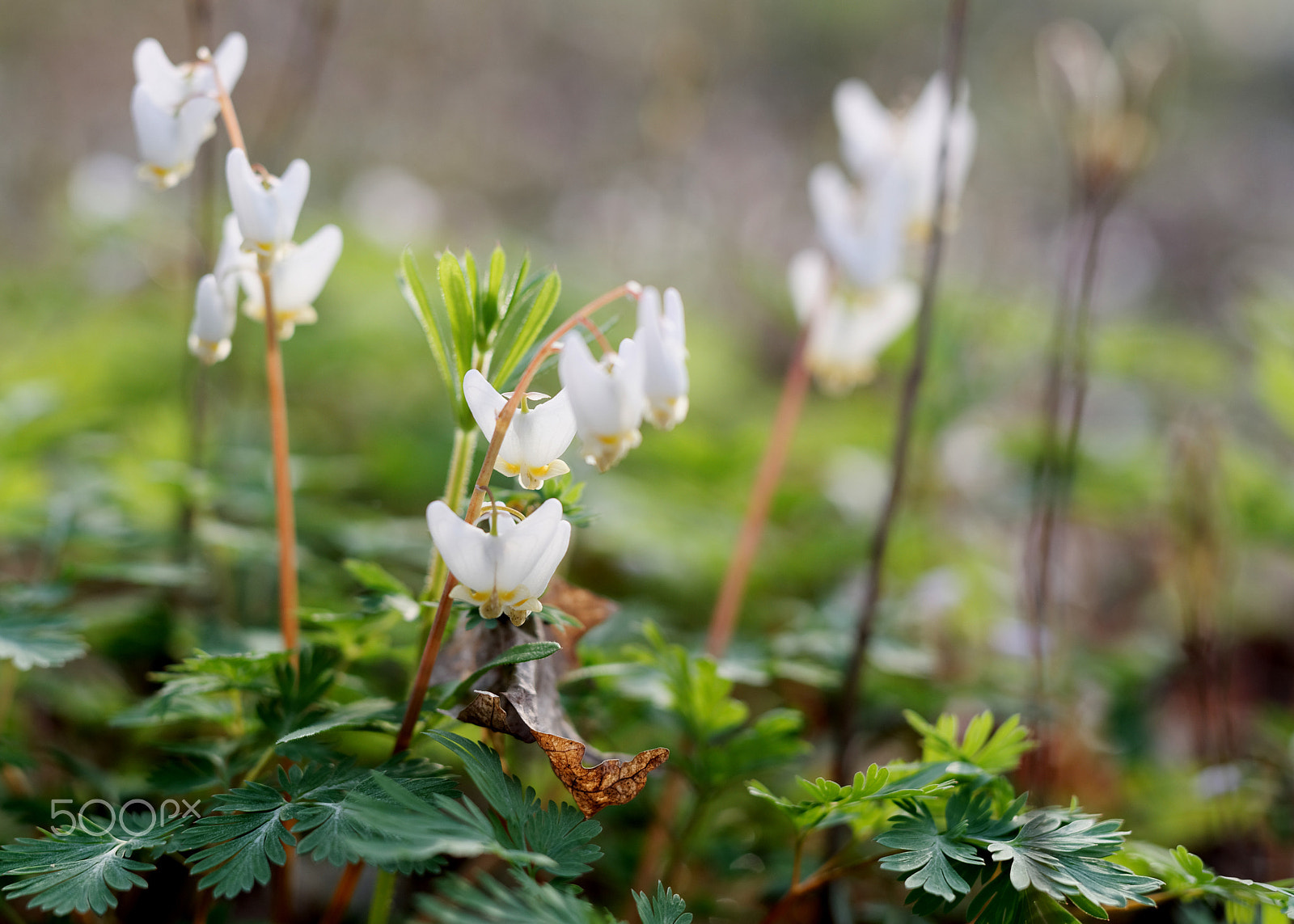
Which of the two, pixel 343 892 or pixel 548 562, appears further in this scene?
pixel 343 892

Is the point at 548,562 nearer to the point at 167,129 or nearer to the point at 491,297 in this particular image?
the point at 491,297

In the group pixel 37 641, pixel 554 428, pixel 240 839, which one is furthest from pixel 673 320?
pixel 37 641

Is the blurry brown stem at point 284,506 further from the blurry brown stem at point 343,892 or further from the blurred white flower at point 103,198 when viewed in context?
the blurred white flower at point 103,198

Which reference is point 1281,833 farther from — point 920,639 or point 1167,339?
point 1167,339

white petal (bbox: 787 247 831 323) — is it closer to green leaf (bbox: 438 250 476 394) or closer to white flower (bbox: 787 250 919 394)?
white flower (bbox: 787 250 919 394)

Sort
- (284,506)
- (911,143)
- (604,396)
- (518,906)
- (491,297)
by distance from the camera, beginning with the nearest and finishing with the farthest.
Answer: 1. (518,906)
2. (604,396)
3. (491,297)
4. (284,506)
5. (911,143)

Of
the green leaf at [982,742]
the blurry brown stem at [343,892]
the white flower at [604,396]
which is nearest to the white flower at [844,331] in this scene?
the green leaf at [982,742]

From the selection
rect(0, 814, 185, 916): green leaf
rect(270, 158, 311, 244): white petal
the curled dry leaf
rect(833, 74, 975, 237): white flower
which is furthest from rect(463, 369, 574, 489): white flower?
rect(833, 74, 975, 237): white flower
